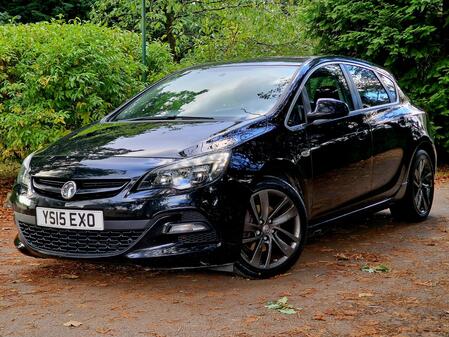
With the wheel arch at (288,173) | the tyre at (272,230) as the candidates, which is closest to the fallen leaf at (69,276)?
the tyre at (272,230)

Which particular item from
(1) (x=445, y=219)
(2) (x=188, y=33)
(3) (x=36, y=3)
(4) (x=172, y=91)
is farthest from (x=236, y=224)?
(3) (x=36, y=3)

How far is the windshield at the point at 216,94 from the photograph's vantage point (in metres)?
5.31

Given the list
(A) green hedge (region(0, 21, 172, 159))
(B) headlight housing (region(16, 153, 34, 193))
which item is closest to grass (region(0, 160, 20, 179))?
(A) green hedge (region(0, 21, 172, 159))

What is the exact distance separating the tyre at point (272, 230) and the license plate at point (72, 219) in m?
0.99

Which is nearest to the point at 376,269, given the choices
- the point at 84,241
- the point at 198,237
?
the point at 198,237

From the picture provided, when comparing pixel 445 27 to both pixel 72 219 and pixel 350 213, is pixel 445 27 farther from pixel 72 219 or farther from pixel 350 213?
pixel 72 219

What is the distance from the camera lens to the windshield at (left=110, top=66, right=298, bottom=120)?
17.4ft

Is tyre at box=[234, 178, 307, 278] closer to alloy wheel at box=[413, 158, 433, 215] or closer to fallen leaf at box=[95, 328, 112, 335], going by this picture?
fallen leaf at box=[95, 328, 112, 335]

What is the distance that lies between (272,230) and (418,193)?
9.08ft

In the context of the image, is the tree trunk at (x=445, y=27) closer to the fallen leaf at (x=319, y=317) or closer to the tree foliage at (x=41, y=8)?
the fallen leaf at (x=319, y=317)

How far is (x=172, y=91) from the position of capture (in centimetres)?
592

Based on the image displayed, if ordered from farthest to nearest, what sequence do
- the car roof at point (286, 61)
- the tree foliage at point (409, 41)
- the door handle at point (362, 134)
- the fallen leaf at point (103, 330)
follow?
1. the tree foliage at point (409, 41)
2. the door handle at point (362, 134)
3. the car roof at point (286, 61)
4. the fallen leaf at point (103, 330)

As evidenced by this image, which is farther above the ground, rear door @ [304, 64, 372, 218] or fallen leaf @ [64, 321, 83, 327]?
rear door @ [304, 64, 372, 218]

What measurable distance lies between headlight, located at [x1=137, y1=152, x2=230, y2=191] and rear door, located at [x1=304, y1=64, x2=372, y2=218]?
1107mm
